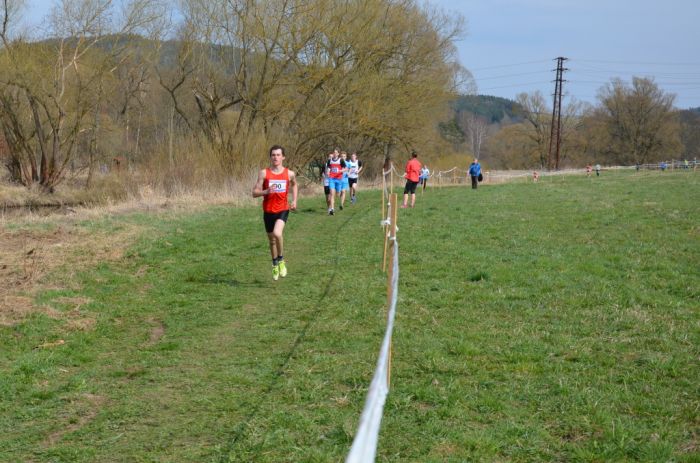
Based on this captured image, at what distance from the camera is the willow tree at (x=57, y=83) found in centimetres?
2777

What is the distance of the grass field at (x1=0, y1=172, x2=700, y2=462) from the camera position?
4535 mm

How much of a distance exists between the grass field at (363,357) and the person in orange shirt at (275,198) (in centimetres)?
46

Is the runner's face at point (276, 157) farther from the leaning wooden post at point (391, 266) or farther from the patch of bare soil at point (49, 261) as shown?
the patch of bare soil at point (49, 261)

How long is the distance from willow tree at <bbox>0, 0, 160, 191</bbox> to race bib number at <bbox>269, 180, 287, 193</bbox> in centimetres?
2153

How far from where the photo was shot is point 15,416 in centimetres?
521

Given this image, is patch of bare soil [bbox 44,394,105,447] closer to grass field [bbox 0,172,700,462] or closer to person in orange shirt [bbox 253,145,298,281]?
grass field [bbox 0,172,700,462]

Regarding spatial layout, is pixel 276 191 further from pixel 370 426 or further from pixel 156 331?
pixel 370 426

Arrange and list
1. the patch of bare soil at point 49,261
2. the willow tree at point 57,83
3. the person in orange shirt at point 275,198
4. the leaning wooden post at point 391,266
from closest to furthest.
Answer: the leaning wooden post at point 391,266 < the patch of bare soil at point 49,261 < the person in orange shirt at point 275,198 < the willow tree at point 57,83

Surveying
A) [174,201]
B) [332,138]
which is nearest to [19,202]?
[174,201]

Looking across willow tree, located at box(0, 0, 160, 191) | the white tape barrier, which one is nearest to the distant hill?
willow tree, located at box(0, 0, 160, 191)

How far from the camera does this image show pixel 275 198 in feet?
33.3

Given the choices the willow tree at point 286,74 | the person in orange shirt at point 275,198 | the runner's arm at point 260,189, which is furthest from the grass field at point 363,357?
the willow tree at point 286,74

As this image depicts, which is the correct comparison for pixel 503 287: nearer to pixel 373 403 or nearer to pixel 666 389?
pixel 666 389

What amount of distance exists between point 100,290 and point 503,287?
571 cm
